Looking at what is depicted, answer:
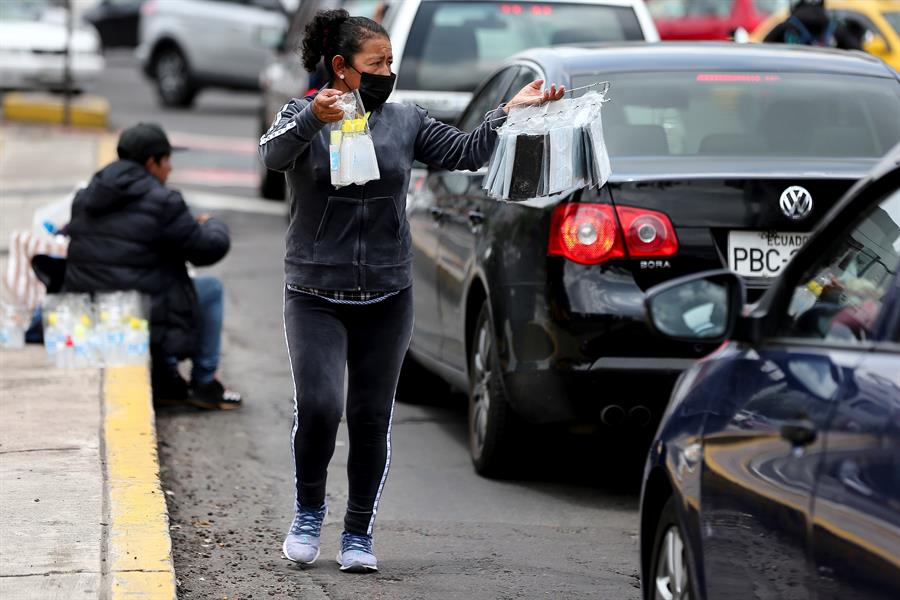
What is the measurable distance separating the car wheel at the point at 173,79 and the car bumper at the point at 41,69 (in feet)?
6.40

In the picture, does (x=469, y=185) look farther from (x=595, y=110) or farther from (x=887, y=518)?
(x=887, y=518)

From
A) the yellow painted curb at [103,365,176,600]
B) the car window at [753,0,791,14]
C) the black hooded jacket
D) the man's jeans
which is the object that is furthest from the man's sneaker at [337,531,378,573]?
the car window at [753,0,791,14]

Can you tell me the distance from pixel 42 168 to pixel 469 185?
11.2 m

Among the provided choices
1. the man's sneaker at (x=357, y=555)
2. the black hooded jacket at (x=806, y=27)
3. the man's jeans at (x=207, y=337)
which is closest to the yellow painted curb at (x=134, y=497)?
the man's jeans at (x=207, y=337)

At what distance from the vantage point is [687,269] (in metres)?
6.10

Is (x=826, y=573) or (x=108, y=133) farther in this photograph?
(x=108, y=133)

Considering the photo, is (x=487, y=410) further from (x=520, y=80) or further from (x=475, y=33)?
(x=475, y=33)

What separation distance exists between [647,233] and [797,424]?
107 inches

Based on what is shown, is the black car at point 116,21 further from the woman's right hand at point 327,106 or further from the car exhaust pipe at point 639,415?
the woman's right hand at point 327,106

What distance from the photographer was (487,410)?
6812mm

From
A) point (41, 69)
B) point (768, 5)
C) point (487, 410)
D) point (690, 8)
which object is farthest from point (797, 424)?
point (41, 69)

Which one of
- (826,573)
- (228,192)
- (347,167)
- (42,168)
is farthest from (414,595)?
(42,168)

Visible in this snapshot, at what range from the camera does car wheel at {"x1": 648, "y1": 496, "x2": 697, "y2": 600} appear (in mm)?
4051

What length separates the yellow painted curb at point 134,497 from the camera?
202 inches
